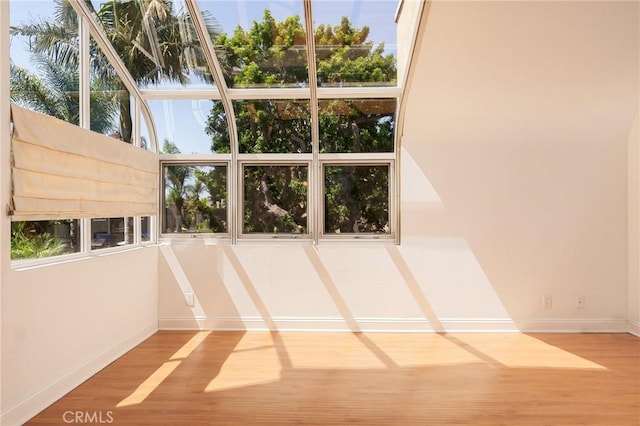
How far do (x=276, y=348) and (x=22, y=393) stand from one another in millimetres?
1981

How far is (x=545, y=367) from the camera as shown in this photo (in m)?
3.57

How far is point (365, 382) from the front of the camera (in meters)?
3.25

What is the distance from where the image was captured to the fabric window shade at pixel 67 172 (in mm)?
2629

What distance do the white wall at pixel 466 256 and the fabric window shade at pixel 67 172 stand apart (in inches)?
43.8

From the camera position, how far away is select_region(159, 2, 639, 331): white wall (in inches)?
181

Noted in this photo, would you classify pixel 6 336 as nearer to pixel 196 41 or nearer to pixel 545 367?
pixel 196 41

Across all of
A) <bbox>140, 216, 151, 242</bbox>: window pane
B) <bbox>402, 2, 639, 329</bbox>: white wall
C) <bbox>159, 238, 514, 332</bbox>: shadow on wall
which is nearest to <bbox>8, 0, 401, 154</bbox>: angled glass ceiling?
<bbox>402, 2, 639, 329</bbox>: white wall

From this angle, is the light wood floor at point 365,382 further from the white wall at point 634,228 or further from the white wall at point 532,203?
the white wall at point 532,203

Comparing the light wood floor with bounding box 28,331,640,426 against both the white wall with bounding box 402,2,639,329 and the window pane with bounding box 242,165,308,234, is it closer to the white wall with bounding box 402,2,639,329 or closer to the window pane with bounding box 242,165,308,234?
the white wall with bounding box 402,2,639,329

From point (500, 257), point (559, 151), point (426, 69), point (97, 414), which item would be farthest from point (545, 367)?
point (97, 414)

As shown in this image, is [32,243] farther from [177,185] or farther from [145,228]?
[177,185]

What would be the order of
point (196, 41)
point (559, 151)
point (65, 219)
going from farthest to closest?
point (559, 151)
point (196, 41)
point (65, 219)

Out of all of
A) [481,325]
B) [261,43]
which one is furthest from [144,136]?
[481,325]

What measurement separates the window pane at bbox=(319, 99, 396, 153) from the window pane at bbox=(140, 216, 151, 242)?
2.02m
